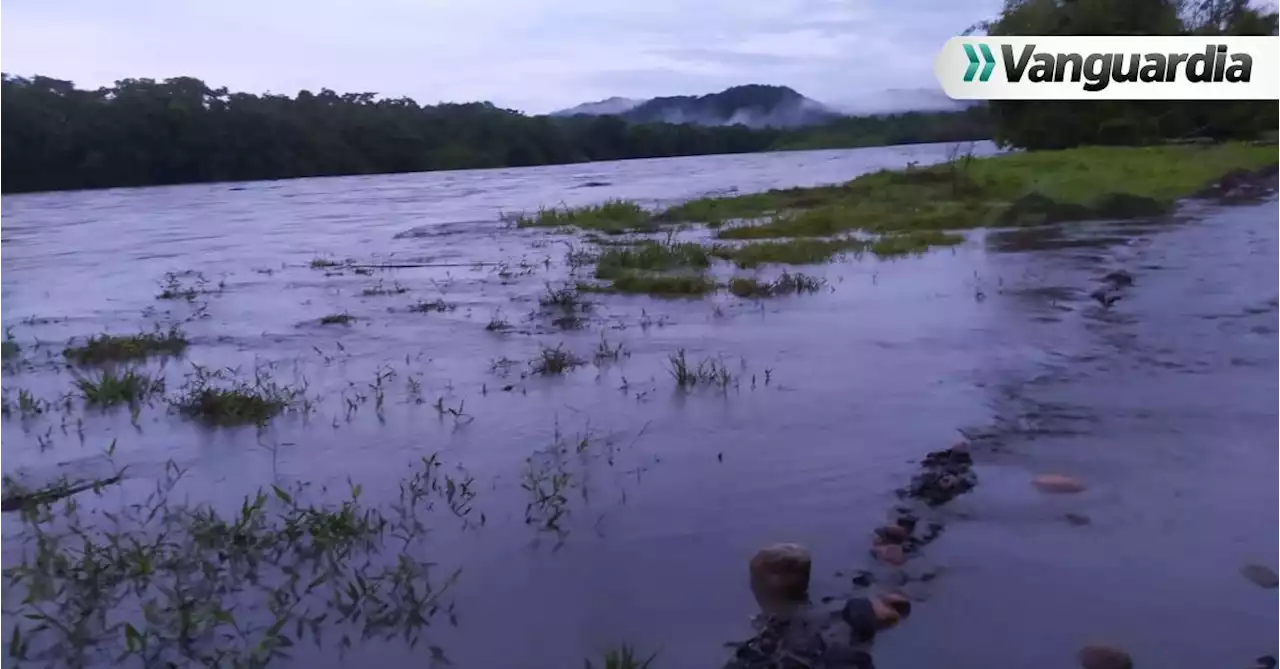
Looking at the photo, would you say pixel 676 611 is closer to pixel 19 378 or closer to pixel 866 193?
pixel 19 378

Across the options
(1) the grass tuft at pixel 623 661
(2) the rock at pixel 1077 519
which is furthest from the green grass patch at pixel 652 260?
(1) the grass tuft at pixel 623 661

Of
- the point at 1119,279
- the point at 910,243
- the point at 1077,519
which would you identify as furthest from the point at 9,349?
the point at 910,243

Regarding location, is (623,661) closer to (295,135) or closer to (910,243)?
(910,243)

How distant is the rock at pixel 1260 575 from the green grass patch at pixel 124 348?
916 centimetres

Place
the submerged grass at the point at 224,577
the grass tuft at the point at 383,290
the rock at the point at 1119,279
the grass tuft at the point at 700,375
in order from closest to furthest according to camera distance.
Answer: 1. the submerged grass at the point at 224,577
2. the grass tuft at the point at 700,375
3. the rock at the point at 1119,279
4. the grass tuft at the point at 383,290

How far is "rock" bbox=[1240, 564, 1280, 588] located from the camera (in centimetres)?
464

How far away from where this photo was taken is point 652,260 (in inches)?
627

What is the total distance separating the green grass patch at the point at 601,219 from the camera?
78.8ft

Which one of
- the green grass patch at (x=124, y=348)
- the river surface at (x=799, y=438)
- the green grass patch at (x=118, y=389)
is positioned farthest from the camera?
the green grass patch at (x=124, y=348)

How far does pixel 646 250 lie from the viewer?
54.3 feet

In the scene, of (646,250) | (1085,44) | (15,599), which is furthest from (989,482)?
(1085,44)

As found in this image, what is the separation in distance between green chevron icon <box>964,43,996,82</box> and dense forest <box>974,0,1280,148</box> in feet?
48.9

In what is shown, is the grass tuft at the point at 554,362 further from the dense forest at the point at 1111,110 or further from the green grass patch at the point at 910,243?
the dense forest at the point at 1111,110

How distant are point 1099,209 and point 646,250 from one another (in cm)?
1088
